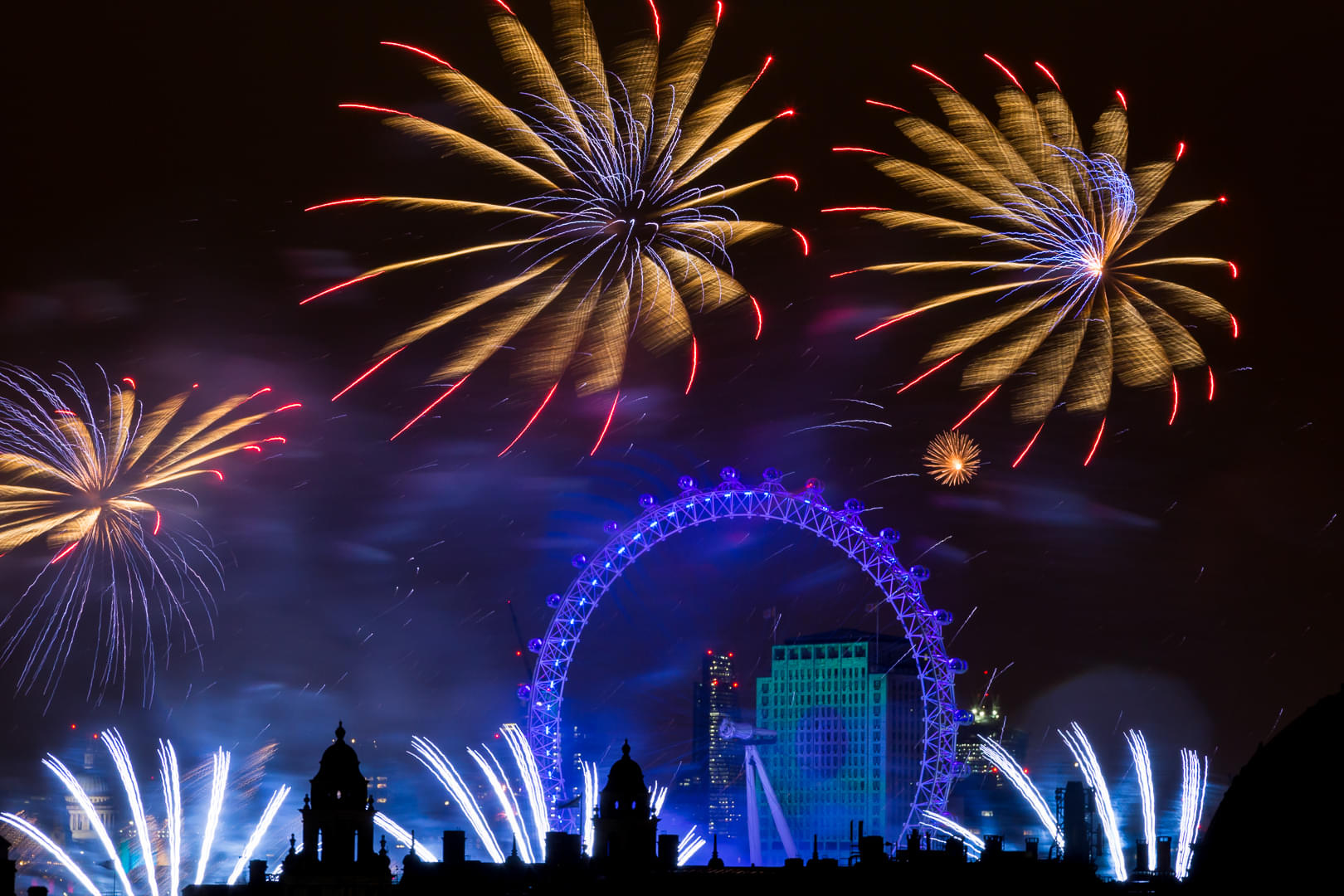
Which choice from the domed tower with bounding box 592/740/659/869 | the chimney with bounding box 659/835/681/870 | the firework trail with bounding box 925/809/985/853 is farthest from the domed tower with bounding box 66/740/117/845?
the domed tower with bounding box 592/740/659/869

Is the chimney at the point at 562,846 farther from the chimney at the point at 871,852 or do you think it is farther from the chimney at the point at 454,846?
the chimney at the point at 871,852

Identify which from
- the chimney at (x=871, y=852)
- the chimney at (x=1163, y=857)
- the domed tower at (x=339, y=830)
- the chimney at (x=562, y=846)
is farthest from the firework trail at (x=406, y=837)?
the chimney at (x=1163, y=857)

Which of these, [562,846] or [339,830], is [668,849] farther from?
[339,830]

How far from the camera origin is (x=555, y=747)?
142 metres

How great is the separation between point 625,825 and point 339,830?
19776mm

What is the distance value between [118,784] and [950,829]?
288 feet

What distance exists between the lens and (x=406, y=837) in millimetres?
139500

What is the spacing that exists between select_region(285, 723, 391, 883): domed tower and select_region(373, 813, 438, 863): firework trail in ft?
37.8

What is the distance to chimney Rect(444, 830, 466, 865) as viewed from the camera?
107500 mm

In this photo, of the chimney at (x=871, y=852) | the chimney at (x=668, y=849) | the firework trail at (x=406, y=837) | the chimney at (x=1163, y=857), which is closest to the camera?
the chimney at (x=871, y=852)

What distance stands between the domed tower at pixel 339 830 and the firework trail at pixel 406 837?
454 inches

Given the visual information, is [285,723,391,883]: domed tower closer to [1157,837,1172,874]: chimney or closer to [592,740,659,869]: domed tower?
[592,740,659,869]: domed tower

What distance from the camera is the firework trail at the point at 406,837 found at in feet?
377

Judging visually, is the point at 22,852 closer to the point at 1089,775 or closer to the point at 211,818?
the point at 211,818
